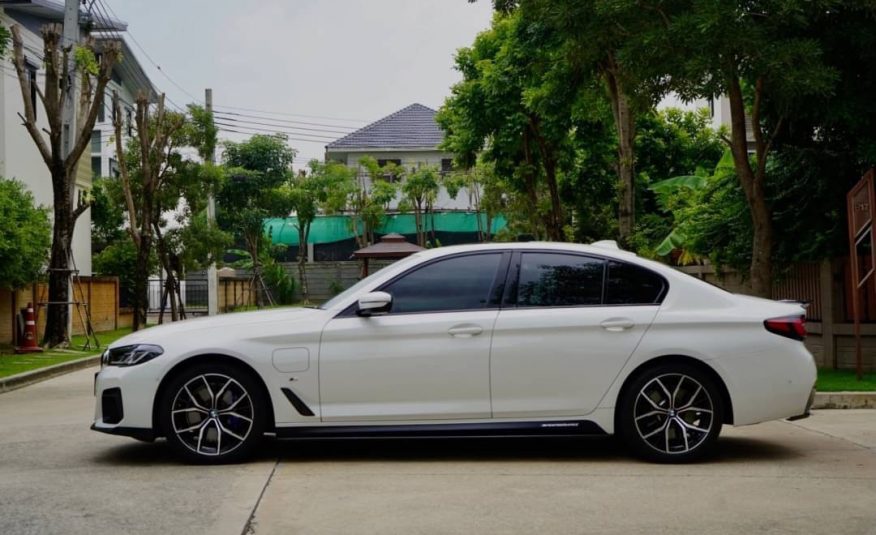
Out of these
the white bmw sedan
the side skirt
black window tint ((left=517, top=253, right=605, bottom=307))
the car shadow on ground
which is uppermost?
black window tint ((left=517, top=253, right=605, bottom=307))

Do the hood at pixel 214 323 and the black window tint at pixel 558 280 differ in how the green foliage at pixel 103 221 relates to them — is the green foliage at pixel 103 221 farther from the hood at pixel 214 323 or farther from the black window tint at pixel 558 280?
the black window tint at pixel 558 280

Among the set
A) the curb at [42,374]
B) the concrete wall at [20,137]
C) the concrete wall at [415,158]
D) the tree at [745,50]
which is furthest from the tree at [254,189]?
the tree at [745,50]

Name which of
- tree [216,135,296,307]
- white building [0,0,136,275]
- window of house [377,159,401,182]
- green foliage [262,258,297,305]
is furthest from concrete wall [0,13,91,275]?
window of house [377,159,401,182]

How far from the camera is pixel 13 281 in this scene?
22750mm

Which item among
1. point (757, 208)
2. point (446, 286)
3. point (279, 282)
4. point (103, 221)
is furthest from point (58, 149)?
point (279, 282)

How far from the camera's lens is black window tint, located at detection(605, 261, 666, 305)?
25.9ft

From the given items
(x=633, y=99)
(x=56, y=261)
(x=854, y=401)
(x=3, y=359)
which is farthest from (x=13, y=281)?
(x=854, y=401)

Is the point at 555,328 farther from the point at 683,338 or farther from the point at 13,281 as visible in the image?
the point at 13,281

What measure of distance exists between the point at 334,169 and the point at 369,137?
10.1 meters

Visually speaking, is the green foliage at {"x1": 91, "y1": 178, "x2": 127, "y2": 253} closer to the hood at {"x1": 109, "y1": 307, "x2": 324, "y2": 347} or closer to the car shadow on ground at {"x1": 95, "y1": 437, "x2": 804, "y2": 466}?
the car shadow on ground at {"x1": 95, "y1": 437, "x2": 804, "y2": 466}

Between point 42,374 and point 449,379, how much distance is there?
1163cm

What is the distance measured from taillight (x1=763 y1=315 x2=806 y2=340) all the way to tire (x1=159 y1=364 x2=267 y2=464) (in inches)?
142

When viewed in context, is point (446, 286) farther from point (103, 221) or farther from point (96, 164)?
point (96, 164)

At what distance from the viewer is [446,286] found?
26.0 feet
